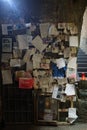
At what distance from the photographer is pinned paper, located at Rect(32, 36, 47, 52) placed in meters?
4.64

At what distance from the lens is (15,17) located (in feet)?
15.1

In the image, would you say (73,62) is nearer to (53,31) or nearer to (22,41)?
(53,31)

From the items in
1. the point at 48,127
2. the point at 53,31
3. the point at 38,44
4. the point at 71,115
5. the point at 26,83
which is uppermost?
the point at 53,31

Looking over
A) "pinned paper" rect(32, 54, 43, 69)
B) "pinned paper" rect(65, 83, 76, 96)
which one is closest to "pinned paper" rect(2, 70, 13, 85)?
"pinned paper" rect(32, 54, 43, 69)

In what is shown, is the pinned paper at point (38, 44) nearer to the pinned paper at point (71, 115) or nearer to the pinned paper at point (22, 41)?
the pinned paper at point (22, 41)

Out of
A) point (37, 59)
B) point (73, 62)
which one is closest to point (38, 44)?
point (37, 59)

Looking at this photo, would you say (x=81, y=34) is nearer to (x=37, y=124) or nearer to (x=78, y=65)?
(x=78, y=65)

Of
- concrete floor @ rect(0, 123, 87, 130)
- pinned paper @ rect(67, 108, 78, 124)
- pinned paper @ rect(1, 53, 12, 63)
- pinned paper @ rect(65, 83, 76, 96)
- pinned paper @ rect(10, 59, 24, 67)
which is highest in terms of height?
pinned paper @ rect(1, 53, 12, 63)

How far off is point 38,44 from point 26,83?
0.61 meters

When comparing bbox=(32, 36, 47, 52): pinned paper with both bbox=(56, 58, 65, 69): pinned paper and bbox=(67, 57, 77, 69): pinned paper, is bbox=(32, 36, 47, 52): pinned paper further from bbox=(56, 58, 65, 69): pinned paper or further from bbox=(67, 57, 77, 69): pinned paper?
bbox=(67, 57, 77, 69): pinned paper

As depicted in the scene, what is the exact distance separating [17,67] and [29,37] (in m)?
0.49

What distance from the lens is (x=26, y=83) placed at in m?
4.70

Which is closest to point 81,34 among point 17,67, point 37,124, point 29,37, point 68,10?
point 68,10

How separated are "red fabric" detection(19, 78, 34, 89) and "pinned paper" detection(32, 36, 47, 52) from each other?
0.48 meters
